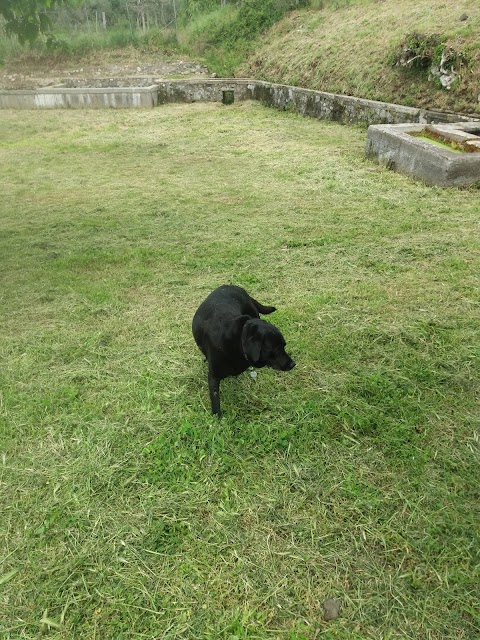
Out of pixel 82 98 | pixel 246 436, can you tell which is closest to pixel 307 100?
pixel 82 98

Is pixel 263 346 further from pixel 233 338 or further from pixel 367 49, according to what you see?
pixel 367 49

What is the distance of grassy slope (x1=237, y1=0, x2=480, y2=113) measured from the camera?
10391 millimetres

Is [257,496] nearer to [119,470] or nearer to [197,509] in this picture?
[197,509]

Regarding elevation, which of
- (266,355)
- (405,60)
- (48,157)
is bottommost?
(48,157)

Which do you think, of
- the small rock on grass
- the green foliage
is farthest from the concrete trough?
the small rock on grass

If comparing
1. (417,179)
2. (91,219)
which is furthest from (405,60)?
(91,219)

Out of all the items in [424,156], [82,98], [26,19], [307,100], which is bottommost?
[82,98]

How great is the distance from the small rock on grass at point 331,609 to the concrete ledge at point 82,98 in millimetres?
18768

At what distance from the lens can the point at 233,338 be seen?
2.90 meters

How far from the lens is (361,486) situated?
2.54 metres

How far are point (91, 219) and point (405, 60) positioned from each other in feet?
31.2

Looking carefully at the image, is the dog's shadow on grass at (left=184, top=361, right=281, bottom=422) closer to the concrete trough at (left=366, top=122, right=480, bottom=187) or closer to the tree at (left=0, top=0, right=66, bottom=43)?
the tree at (left=0, top=0, right=66, bottom=43)

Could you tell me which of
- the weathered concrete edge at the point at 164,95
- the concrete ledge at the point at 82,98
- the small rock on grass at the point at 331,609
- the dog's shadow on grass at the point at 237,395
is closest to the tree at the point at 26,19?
the dog's shadow on grass at the point at 237,395

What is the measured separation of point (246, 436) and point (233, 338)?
1.98 ft
